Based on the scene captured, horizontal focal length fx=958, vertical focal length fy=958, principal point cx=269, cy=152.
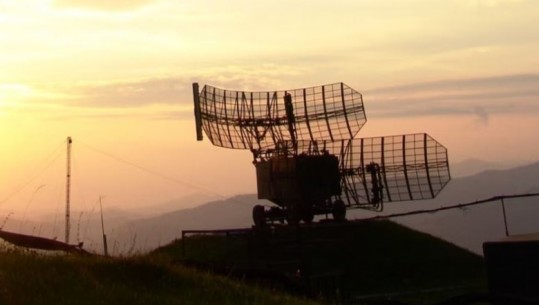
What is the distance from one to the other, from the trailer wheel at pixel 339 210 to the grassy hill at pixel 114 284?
1809 centimetres

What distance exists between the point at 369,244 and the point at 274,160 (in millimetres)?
4358

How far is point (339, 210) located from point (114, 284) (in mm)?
20417

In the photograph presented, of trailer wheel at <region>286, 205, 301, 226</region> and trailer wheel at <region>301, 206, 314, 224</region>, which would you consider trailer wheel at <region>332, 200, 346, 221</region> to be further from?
trailer wheel at <region>286, 205, 301, 226</region>

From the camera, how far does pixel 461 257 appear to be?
31891 mm

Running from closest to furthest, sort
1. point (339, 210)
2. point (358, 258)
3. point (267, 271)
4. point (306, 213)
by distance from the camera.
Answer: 1. point (267, 271)
2. point (358, 258)
3. point (306, 213)
4. point (339, 210)

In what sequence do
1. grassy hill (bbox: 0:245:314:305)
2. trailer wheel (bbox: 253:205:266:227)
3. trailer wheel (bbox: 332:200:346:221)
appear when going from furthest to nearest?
trailer wheel (bbox: 253:205:266:227)
trailer wheel (bbox: 332:200:346:221)
grassy hill (bbox: 0:245:314:305)

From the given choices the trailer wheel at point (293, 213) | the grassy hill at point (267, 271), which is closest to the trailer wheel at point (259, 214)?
the trailer wheel at point (293, 213)

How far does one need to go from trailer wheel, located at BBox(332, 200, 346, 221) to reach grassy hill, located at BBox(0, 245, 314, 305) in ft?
59.3

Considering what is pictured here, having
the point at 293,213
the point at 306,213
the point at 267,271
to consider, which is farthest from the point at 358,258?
the point at 267,271

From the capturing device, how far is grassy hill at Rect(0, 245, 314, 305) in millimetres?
11852

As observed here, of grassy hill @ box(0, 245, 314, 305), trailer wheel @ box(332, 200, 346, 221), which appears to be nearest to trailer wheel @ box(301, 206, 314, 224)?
trailer wheel @ box(332, 200, 346, 221)

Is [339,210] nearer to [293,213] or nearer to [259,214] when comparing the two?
[293,213]

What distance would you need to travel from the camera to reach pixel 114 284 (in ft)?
42.5

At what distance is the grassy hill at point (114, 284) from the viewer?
11852 millimetres
